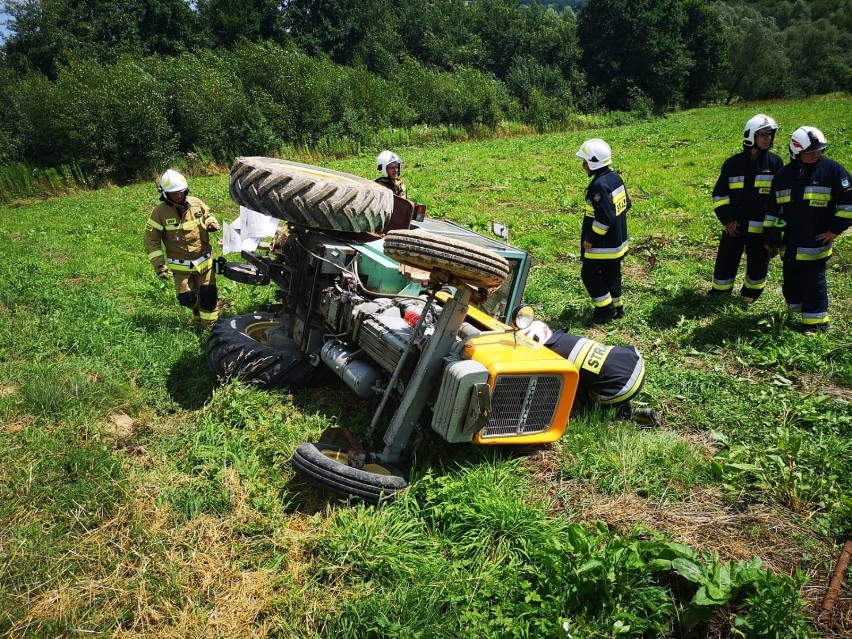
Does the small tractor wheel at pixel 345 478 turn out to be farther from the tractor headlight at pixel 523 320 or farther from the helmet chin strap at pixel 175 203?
the helmet chin strap at pixel 175 203

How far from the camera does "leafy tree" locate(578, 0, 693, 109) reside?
43.4 meters

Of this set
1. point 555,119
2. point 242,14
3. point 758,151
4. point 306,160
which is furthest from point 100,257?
point 242,14

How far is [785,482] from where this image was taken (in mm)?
3059

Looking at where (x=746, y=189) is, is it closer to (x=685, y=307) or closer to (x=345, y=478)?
(x=685, y=307)

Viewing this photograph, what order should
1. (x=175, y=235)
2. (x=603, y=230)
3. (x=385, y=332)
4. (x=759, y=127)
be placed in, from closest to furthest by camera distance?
(x=385, y=332)
(x=603, y=230)
(x=759, y=127)
(x=175, y=235)

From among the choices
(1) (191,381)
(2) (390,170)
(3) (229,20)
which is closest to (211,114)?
(2) (390,170)

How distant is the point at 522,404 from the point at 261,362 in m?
2.11

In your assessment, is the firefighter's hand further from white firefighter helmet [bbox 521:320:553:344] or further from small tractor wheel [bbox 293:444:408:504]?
small tractor wheel [bbox 293:444:408:504]

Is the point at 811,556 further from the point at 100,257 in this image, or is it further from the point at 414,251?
the point at 100,257

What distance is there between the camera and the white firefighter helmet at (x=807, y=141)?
485cm

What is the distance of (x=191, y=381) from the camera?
15.7 feet

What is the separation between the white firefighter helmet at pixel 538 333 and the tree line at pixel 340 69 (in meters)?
20.9

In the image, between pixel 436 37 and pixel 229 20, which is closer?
pixel 229 20

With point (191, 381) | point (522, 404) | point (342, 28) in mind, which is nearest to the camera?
point (522, 404)
